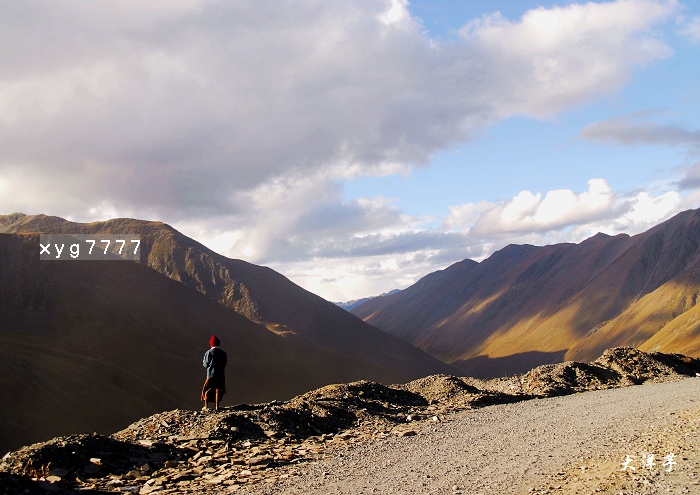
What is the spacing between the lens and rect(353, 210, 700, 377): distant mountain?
100 metres

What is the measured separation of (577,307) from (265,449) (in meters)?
127

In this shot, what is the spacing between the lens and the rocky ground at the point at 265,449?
819cm

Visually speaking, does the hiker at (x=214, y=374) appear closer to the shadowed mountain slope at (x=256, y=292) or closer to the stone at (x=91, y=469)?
the stone at (x=91, y=469)

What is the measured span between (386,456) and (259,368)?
5321cm

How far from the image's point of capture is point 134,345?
190 feet

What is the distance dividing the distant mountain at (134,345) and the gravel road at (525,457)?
81.4 ft

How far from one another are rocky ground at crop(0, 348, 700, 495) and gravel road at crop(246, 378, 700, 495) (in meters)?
0.05

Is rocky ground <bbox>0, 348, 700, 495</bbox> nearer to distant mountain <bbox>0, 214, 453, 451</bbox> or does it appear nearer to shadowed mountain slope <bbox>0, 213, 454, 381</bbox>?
distant mountain <bbox>0, 214, 453, 451</bbox>

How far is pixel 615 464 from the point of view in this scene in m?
7.96

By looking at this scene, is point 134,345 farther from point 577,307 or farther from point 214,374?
point 577,307

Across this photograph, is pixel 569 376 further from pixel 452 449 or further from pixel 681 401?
pixel 452 449

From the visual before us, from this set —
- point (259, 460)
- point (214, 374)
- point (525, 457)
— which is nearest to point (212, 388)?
point (214, 374)

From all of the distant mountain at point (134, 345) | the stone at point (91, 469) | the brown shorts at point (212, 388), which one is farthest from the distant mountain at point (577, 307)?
the stone at point (91, 469)

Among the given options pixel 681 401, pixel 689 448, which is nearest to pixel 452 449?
pixel 689 448
